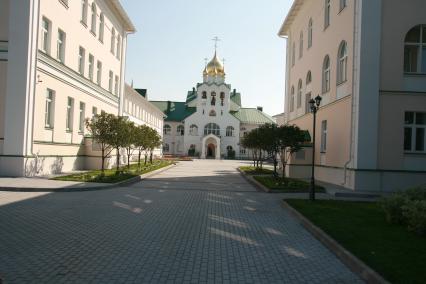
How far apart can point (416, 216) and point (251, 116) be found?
8323 cm

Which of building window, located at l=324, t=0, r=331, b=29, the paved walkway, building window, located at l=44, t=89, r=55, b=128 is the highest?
building window, located at l=324, t=0, r=331, b=29

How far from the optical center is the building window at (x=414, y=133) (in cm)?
1872

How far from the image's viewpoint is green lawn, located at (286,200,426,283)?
20.6ft

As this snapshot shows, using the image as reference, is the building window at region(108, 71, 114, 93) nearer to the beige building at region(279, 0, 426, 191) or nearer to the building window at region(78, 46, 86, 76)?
the building window at region(78, 46, 86, 76)

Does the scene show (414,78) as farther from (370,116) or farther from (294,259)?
(294,259)

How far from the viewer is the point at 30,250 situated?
7.14 meters

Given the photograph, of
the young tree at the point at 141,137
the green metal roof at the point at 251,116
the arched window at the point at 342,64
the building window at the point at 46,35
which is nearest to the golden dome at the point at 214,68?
the green metal roof at the point at 251,116

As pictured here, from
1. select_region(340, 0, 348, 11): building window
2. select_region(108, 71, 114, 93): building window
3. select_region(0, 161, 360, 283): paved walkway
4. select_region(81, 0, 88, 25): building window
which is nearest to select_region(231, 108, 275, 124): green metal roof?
select_region(108, 71, 114, 93): building window

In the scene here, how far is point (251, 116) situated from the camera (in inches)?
3625

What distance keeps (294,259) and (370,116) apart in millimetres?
12532

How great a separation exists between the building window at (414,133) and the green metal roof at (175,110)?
74.3m

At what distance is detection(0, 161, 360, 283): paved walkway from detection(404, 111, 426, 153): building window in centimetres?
840

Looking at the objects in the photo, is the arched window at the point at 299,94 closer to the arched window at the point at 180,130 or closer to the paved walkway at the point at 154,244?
the paved walkway at the point at 154,244

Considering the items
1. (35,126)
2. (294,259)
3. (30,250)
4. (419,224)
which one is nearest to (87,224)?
(30,250)
